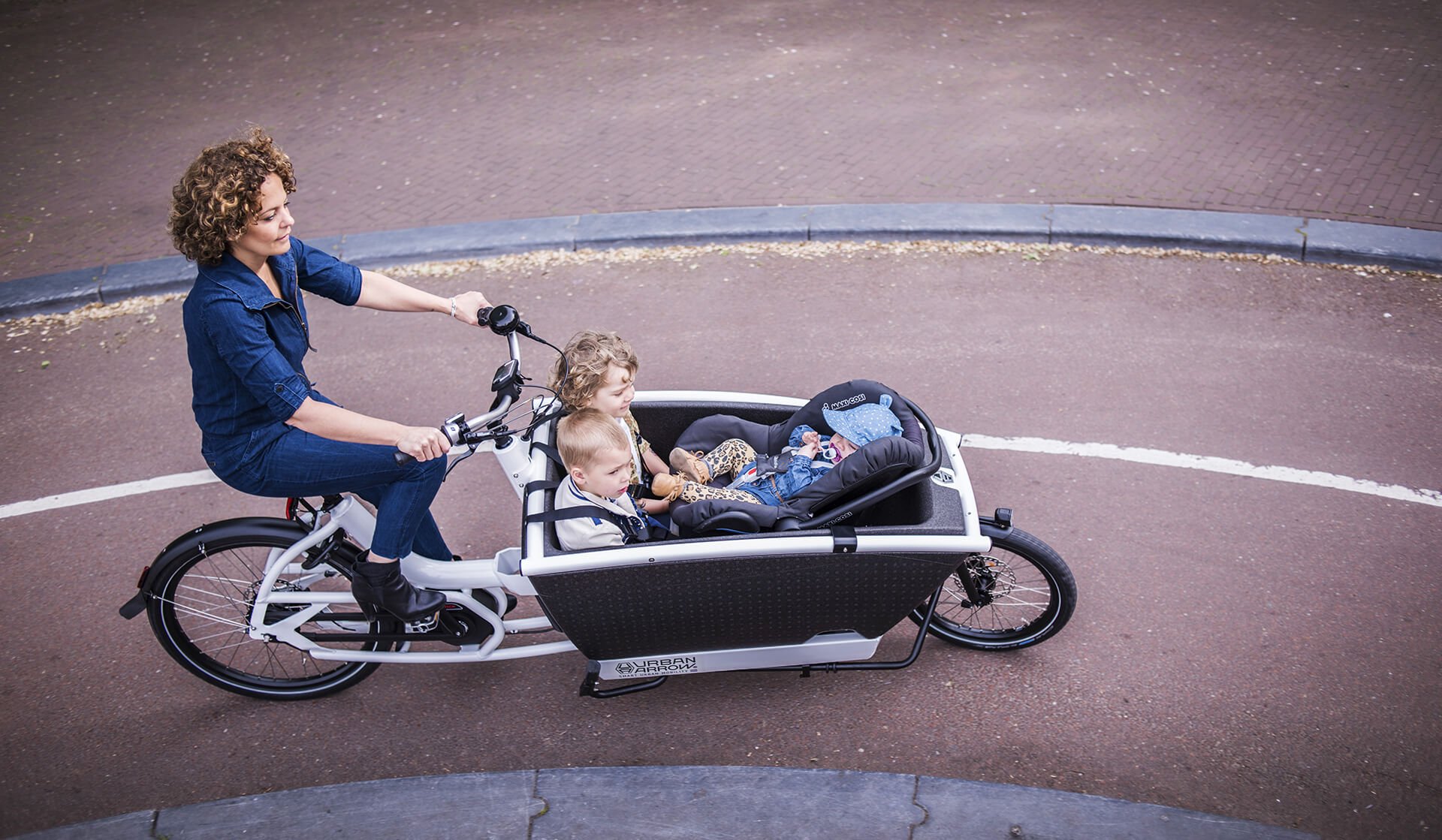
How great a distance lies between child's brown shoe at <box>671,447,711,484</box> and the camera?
3.45 metres

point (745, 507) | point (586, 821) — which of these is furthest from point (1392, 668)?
point (586, 821)

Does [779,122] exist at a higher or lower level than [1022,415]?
higher

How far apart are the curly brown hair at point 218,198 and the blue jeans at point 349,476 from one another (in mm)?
610

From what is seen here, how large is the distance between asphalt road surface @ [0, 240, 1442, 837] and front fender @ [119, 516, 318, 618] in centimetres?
58

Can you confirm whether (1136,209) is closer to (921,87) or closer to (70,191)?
(921,87)

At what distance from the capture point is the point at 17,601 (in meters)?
3.99

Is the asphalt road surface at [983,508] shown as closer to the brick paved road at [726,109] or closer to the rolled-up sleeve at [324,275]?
the brick paved road at [726,109]

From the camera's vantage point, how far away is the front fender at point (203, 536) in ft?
10.3

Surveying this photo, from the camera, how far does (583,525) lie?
2893mm

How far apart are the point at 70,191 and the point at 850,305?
6.51m

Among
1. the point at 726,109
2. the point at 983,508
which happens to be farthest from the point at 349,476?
the point at 726,109

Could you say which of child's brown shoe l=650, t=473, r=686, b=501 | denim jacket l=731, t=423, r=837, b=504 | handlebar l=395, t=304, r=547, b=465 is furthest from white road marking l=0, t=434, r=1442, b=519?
handlebar l=395, t=304, r=547, b=465

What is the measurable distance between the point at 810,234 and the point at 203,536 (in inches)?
171

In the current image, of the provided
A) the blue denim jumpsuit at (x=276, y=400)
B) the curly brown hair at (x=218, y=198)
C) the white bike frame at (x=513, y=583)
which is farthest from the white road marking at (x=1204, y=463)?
the curly brown hair at (x=218, y=198)
